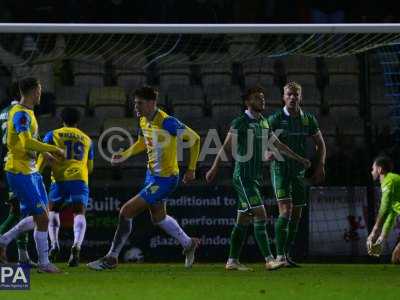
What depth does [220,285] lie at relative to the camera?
30.1 ft

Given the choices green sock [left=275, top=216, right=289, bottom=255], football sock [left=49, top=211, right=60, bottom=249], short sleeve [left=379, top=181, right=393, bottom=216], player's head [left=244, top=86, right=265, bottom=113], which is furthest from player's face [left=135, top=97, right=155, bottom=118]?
short sleeve [left=379, top=181, right=393, bottom=216]

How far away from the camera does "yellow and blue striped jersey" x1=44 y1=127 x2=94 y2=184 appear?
11.8 meters

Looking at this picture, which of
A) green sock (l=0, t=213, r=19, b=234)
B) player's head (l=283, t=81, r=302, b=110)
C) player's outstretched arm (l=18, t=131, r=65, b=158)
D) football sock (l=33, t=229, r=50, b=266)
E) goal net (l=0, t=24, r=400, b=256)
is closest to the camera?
player's outstretched arm (l=18, t=131, r=65, b=158)

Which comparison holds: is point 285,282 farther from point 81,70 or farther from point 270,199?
point 81,70

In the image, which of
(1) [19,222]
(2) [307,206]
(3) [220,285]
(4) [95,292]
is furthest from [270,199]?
(4) [95,292]

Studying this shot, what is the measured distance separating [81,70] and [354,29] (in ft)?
11.6

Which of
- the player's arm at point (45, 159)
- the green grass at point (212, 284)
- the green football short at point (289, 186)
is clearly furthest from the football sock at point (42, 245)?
the green football short at point (289, 186)

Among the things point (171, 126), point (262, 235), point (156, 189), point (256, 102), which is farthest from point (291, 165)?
point (156, 189)

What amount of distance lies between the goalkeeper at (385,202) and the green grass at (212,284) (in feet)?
1.05

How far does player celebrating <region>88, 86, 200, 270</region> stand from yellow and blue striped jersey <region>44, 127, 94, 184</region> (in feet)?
2.82

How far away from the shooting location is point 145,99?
10992 millimetres

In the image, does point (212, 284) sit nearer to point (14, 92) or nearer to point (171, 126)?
point (171, 126)

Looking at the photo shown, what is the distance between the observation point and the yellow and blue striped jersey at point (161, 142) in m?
11.0

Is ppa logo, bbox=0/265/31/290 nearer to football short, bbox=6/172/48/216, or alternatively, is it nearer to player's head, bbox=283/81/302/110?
football short, bbox=6/172/48/216
